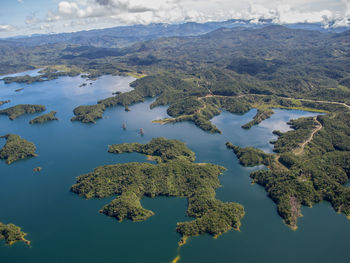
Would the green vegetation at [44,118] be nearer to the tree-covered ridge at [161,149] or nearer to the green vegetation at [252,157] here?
the tree-covered ridge at [161,149]

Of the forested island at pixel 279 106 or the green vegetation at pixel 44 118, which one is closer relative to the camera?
the forested island at pixel 279 106

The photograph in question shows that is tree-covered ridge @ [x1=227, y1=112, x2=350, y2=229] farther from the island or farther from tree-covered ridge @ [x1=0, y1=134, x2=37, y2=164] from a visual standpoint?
the island

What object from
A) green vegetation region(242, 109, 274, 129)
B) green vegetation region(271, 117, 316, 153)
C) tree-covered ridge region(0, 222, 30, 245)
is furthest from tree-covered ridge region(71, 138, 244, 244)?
green vegetation region(242, 109, 274, 129)

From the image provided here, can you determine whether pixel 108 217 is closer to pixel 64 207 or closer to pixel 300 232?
pixel 64 207

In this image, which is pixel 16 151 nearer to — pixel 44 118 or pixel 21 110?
pixel 44 118

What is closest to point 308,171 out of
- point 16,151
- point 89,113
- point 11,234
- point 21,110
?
point 11,234

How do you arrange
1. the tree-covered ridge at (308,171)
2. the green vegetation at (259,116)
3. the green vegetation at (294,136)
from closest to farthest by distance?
the tree-covered ridge at (308,171)
the green vegetation at (294,136)
the green vegetation at (259,116)

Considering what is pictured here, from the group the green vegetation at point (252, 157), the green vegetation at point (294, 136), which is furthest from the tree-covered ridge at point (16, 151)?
the green vegetation at point (294, 136)
